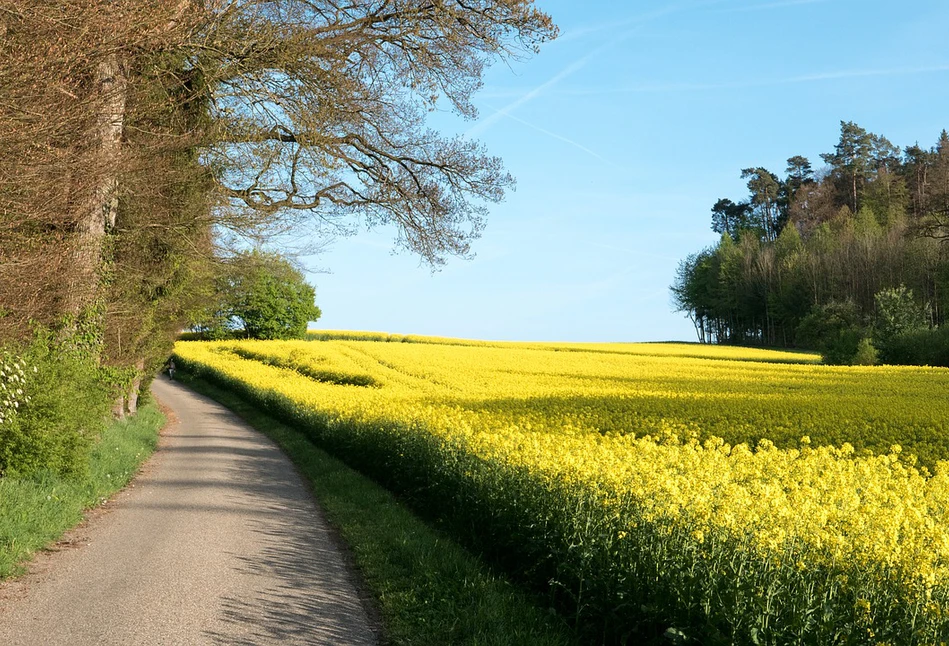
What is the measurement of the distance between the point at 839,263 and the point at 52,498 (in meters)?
74.2

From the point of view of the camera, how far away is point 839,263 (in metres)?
72.9

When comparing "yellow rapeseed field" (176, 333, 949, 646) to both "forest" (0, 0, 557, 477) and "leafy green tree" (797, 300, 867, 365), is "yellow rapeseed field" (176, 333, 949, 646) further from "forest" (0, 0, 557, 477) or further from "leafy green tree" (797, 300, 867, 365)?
"leafy green tree" (797, 300, 867, 365)

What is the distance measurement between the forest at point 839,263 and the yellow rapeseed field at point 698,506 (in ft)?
95.1

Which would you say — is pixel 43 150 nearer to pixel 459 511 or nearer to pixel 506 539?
pixel 459 511

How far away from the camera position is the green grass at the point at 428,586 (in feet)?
21.2

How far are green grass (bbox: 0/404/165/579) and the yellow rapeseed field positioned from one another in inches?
171

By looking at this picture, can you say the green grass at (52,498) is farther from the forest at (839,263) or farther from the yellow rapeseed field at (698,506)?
the forest at (839,263)

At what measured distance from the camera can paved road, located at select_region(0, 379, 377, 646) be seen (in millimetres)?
6715

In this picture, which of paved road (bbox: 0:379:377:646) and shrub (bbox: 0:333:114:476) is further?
shrub (bbox: 0:333:114:476)

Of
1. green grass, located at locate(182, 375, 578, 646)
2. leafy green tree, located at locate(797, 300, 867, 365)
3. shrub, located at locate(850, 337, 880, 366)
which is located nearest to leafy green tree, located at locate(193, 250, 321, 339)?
leafy green tree, located at locate(797, 300, 867, 365)

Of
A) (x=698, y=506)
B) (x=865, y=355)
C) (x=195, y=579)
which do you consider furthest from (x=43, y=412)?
(x=865, y=355)

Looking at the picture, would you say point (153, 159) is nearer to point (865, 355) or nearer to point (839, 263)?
point (865, 355)

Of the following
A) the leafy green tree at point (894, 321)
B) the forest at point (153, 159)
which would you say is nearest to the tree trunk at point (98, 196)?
the forest at point (153, 159)

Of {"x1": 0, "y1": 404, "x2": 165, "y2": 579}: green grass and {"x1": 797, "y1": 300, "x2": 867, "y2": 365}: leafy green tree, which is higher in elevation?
{"x1": 797, "y1": 300, "x2": 867, "y2": 365}: leafy green tree
